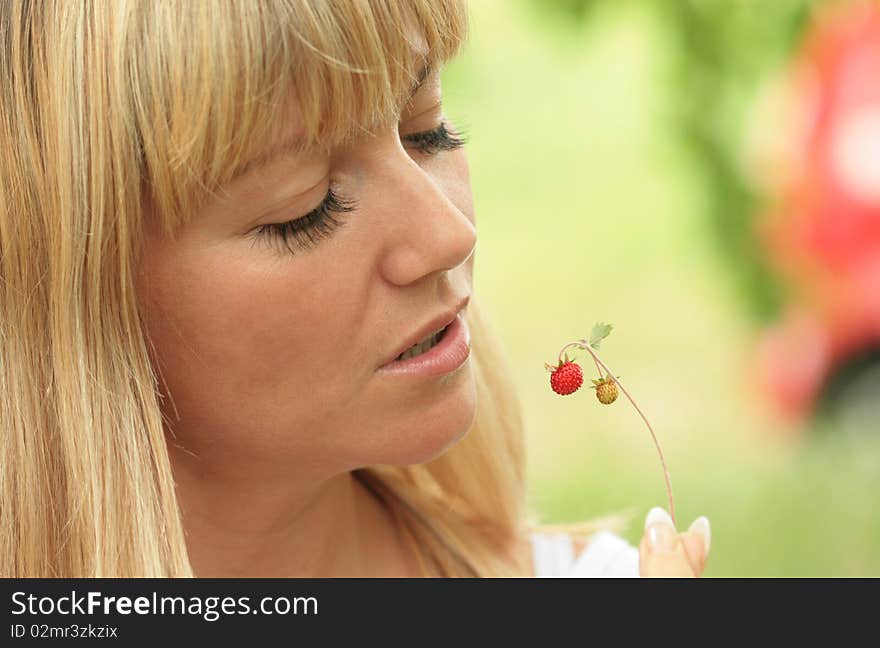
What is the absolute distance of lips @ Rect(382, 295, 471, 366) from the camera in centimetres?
96

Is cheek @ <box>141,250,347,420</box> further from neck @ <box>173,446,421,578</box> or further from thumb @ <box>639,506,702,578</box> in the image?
thumb @ <box>639,506,702,578</box>

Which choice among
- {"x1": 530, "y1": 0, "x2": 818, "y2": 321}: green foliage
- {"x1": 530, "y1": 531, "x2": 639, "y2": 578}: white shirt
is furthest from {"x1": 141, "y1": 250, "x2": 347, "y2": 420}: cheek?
{"x1": 530, "y1": 0, "x2": 818, "y2": 321}: green foliage

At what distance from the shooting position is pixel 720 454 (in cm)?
250

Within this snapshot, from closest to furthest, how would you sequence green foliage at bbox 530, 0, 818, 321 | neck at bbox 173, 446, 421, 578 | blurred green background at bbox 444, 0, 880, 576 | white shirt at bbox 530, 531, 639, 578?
neck at bbox 173, 446, 421, 578
white shirt at bbox 530, 531, 639, 578
green foliage at bbox 530, 0, 818, 321
blurred green background at bbox 444, 0, 880, 576

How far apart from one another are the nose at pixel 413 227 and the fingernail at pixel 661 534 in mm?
253

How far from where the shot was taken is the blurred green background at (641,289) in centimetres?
243

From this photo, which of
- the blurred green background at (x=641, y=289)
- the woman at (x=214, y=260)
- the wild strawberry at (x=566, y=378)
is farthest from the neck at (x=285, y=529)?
the blurred green background at (x=641, y=289)

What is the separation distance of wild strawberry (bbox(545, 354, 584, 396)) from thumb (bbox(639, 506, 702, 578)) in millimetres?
118

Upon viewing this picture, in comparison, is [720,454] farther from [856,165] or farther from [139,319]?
[139,319]

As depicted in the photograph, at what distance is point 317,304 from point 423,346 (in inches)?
4.6

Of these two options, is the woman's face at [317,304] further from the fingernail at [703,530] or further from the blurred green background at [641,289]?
the blurred green background at [641,289]

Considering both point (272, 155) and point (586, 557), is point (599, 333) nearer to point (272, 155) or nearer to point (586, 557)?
point (272, 155)

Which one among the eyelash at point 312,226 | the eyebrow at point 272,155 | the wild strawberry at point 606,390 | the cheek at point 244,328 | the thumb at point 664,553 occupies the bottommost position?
the thumb at point 664,553
